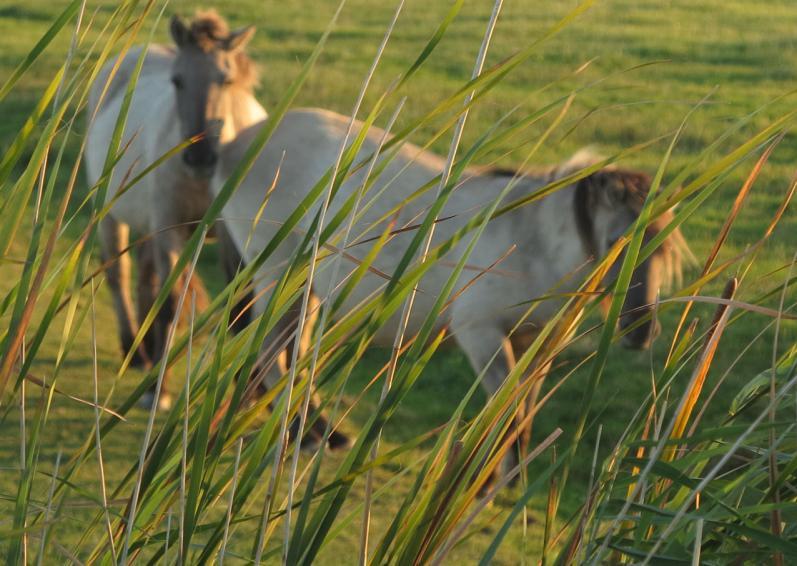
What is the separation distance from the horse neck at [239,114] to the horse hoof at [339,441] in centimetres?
121

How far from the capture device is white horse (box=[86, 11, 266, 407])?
14.8ft

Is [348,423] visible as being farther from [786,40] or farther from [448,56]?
[786,40]

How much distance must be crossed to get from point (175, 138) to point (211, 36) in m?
0.42

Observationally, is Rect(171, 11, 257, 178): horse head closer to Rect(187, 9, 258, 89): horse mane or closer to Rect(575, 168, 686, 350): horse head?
Rect(187, 9, 258, 89): horse mane

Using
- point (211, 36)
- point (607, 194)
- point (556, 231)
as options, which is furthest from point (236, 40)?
point (607, 194)

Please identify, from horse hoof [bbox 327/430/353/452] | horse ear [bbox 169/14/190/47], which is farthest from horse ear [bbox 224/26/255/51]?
horse hoof [bbox 327/430/353/452]

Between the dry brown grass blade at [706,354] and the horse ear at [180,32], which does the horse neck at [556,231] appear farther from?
the dry brown grass blade at [706,354]

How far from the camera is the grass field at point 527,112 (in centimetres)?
396

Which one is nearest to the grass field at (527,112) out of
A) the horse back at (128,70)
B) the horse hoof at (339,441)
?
the horse hoof at (339,441)

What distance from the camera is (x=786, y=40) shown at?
9.43 meters

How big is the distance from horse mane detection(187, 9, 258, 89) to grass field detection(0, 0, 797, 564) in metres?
0.38

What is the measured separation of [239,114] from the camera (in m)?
4.77

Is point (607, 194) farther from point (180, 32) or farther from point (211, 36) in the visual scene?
point (180, 32)

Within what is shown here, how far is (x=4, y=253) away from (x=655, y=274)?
263 centimetres
